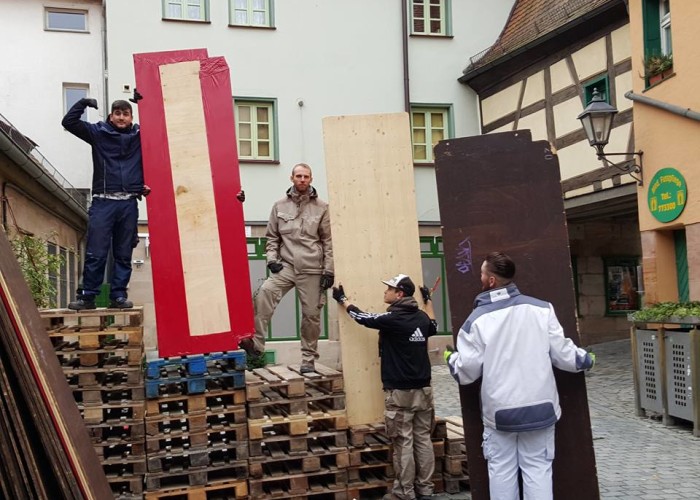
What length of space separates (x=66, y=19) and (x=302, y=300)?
1526 cm

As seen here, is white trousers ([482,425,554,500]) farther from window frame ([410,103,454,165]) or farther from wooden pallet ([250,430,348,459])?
window frame ([410,103,454,165])

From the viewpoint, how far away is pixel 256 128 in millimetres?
16344

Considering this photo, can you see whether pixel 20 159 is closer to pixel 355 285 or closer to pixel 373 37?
pixel 355 285

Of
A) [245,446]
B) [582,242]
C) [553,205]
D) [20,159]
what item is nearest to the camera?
[553,205]

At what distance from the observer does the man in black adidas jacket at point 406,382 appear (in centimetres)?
600

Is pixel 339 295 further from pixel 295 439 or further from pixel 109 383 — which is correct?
pixel 109 383

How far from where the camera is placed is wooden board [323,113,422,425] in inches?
252

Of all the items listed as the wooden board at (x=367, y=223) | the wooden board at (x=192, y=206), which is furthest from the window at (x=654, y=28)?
the wooden board at (x=192, y=206)

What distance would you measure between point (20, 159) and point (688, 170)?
878 centimetres

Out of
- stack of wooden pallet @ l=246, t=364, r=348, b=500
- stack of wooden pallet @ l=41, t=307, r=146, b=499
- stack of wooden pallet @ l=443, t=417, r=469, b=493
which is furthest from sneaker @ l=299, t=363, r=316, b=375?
stack of wooden pallet @ l=41, t=307, r=146, b=499

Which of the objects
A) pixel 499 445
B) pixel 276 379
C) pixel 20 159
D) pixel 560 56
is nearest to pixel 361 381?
pixel 276 379

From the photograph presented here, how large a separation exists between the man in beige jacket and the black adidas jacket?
75 cm

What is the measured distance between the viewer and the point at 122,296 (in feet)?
19.6

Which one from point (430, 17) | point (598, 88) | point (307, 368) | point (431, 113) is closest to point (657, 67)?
point (598, 88)
